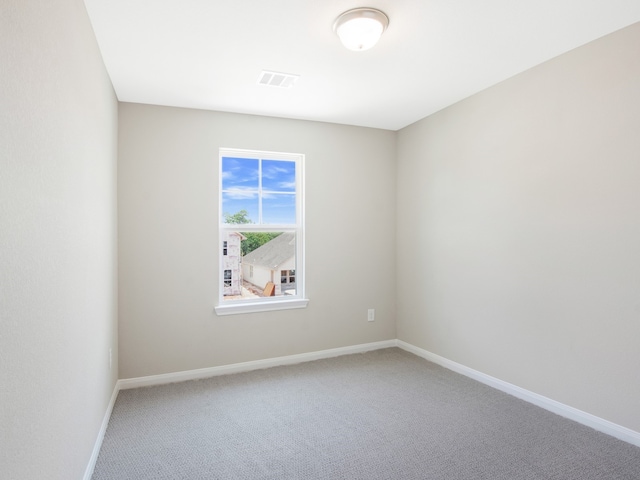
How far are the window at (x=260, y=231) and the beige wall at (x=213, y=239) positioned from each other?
11 centimetres

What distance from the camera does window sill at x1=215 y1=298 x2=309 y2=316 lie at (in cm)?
352

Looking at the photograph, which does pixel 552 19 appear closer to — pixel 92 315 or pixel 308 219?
pixel 308 219

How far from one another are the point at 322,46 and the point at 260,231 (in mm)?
1900

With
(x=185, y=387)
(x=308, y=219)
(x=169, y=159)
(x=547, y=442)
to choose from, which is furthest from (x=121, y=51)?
(x=547, y=442)

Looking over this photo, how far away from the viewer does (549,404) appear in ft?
8.74

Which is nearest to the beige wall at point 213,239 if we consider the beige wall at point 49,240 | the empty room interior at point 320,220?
the empty room interior at point 320,220

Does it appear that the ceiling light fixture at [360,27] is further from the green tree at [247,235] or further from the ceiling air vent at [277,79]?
the green tree at [247,235]

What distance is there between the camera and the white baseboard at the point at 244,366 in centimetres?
324

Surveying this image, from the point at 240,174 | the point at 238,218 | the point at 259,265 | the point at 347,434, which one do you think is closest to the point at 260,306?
the point at 259,265

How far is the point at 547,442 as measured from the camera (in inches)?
89.8

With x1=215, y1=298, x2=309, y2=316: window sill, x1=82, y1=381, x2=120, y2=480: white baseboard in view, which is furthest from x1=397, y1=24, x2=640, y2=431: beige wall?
x1=82, y1=381, x2=120, y2=480: white baseboard

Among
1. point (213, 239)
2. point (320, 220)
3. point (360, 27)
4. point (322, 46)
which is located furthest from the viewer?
point (320, 220)

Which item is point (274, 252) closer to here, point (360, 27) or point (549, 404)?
point (360, 27)

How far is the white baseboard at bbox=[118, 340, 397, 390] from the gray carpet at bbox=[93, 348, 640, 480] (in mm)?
100
